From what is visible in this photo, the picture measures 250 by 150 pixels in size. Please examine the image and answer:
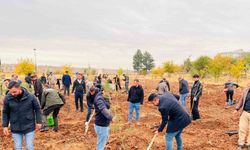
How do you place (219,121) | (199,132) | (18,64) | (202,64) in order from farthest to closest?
1. (202,64)
2. (18,64)
3. (219,121)
4. (199,132)

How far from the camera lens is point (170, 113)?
18.6ft

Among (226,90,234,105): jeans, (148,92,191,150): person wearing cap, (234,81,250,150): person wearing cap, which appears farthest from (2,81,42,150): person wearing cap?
(226,90,234,105): jeans

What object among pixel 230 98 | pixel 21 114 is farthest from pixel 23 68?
pixel 21 114

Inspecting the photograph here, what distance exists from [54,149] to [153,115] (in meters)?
5.67

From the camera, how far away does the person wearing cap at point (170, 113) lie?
551 cm

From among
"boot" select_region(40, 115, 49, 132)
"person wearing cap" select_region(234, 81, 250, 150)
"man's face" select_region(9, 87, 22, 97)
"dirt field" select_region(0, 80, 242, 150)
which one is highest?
"man's face" select_region(9, 87, 22, 97)

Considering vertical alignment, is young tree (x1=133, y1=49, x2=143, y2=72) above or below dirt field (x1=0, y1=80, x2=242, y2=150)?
above

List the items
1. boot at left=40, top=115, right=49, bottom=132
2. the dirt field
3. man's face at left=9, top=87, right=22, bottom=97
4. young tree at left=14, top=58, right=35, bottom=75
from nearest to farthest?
man's face at left=9, top=87, right=22, bottom=97 < the dirt field < boot at left=40, top=115, right=49, bottom=132 < young tree at left=14, top=58, right=35, bottom=75

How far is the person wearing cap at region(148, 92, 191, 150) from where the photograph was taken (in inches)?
217

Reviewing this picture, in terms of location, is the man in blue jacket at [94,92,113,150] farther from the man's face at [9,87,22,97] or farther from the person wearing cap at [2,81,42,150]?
the man's face at [9,87,22,97]

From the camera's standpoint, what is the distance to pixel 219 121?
33.4 ft

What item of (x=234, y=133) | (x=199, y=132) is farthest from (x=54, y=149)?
(x=234, y=133)

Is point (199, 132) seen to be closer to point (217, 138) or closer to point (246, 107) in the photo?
point (217, 138)

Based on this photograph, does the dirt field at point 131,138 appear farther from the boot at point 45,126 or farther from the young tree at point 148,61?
the young tree at point 148,61
